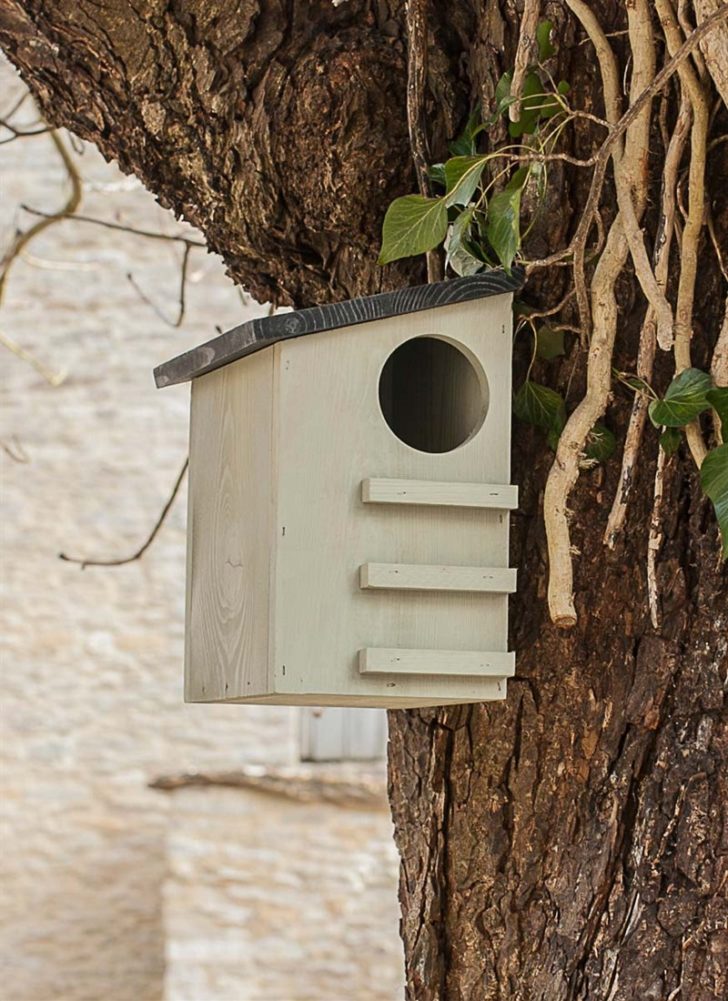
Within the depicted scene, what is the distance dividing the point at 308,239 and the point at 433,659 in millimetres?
537

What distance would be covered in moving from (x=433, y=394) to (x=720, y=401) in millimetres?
351

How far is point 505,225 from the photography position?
4.49ft

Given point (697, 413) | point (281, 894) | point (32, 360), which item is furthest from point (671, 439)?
point (281, 894)

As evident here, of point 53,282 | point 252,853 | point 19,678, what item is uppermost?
point 53,282

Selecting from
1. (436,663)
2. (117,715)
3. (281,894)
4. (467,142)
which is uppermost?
(467,142)

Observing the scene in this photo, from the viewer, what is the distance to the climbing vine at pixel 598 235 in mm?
1367

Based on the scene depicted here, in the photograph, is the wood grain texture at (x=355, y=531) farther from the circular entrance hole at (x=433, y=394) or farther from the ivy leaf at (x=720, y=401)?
the ivy leaf at (x=720, y=401)

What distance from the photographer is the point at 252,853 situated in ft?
19.0

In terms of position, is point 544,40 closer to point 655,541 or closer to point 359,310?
point 359,310

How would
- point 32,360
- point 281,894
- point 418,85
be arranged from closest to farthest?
point 418,85, point 32,360, point 281,894

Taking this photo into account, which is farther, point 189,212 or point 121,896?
point 121,896

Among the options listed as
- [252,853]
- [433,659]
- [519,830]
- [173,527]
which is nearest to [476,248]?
[433,659]

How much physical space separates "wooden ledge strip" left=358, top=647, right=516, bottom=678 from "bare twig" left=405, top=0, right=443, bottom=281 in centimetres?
46

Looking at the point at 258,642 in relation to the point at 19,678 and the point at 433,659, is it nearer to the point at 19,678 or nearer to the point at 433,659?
the point at 433,659
